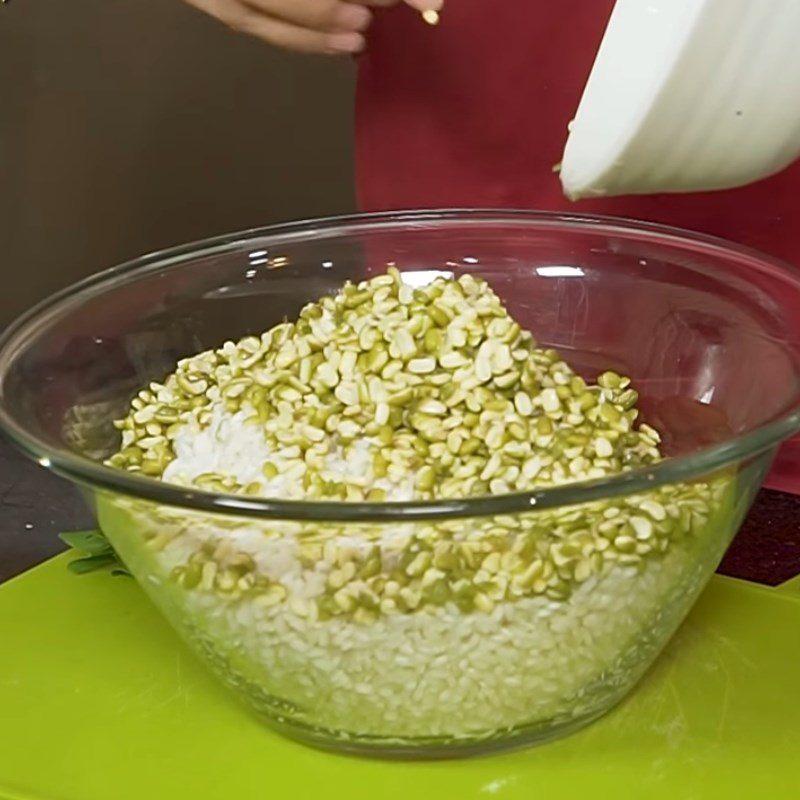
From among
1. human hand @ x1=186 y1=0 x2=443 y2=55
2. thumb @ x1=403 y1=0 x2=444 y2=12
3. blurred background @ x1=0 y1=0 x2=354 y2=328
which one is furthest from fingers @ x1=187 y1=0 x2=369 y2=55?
blurred background @ x1=0 y1=0 x2=354 y2=328

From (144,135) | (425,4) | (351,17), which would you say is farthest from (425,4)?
(144,135)

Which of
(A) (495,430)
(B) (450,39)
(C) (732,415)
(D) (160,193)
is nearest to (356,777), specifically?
(A) (495,430)

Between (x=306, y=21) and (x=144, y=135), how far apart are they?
3.98 ft

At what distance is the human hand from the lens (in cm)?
92

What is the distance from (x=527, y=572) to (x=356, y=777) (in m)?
0.13

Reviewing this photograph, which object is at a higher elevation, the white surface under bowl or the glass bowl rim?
the white surface under bowl

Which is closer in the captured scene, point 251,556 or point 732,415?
point 251,556

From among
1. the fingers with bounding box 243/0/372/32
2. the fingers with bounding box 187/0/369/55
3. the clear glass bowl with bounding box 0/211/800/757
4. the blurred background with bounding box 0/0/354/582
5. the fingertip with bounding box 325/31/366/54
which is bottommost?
the blurred background with bounding box 0/0/354/582

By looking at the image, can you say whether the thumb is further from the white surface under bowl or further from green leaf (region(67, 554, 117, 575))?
green leaf (region(67, 554, 117, 575))

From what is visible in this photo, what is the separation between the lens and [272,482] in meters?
0.60

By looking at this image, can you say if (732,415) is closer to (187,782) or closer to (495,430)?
(495,430)

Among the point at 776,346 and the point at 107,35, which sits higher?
the point at 776,346

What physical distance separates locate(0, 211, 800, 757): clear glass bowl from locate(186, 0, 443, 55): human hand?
21cm

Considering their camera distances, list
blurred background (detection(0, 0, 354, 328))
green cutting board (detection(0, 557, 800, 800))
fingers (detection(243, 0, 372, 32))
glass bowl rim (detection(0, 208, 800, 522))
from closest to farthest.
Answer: glass bowl rim (detection(0, 208, 800, 522)) < green cutting board (detection(0, 557, 800, 800)) < fingers (detection(243, 0, 372, 32)) < blurred background (detection(0, 0, 354, 328))
